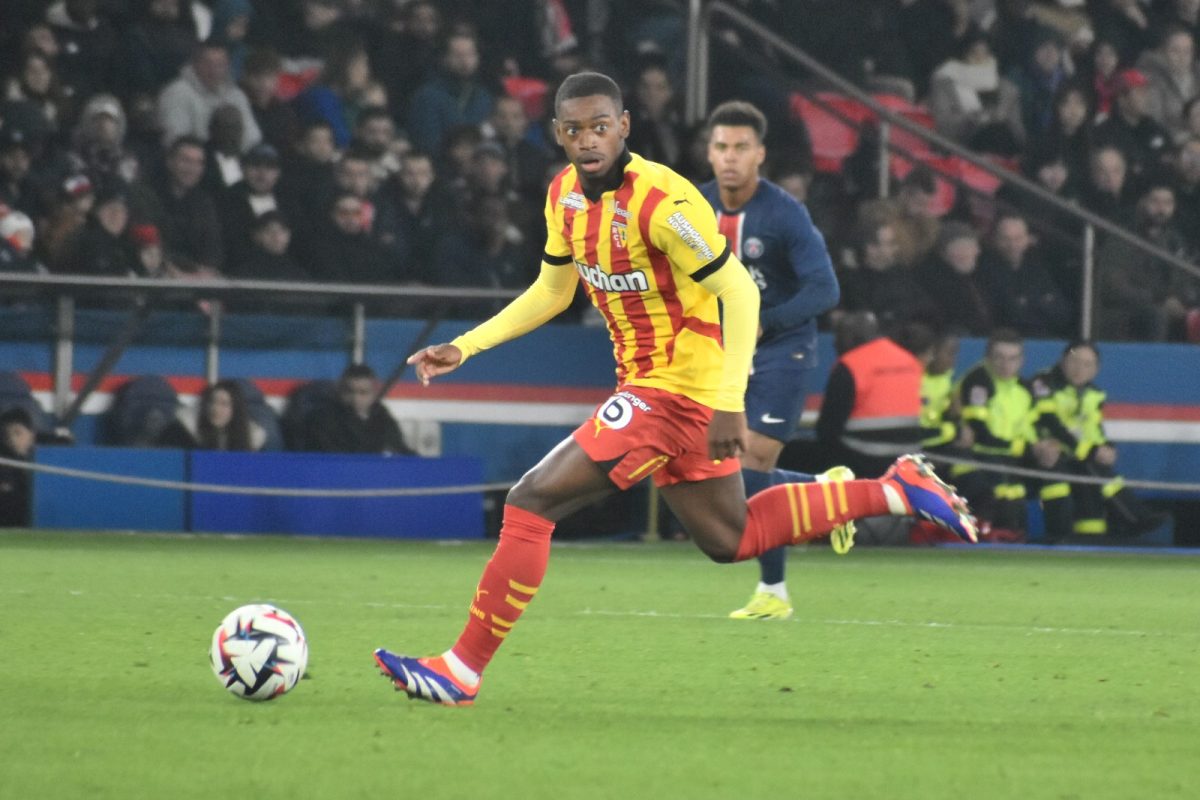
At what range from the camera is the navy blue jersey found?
27.2 feet

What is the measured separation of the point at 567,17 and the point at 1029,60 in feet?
13.0

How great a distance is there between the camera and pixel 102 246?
44.7 ft

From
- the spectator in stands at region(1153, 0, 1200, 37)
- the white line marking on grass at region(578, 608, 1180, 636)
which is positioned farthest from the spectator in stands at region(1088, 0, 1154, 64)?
the white line marking on grass at region(578, 608, 1180, 636)

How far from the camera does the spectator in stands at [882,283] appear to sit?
14456mm

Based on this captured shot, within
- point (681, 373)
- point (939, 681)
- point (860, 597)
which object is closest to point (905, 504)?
point (939, 681)

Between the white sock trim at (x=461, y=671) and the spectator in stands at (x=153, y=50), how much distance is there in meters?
9.80

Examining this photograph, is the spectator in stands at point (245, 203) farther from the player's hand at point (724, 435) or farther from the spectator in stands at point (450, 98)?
the player's hand at point (724, 435)

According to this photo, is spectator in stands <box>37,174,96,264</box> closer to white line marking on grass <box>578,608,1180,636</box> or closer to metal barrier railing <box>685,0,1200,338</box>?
metal barrier railing <box>685,0,1200,338</box>

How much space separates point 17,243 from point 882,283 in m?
5.77

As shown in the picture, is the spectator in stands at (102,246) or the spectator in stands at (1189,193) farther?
the spectator in stands at (1189,193)

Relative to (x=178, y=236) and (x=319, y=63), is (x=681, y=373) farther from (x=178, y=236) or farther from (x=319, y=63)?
(x=319, y=63)

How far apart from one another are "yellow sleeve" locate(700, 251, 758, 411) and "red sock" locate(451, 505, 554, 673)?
2.14ft

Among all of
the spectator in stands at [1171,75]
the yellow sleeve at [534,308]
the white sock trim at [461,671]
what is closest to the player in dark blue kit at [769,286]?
the yellow sleeve at [534,308]

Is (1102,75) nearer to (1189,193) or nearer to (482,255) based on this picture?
(1189,193)
